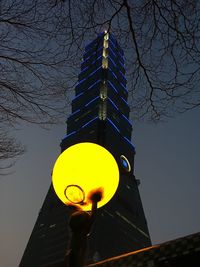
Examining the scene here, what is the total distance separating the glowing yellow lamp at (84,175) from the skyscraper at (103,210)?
64796 millimetres

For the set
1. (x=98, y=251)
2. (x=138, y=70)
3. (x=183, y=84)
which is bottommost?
(x=98, y=251)

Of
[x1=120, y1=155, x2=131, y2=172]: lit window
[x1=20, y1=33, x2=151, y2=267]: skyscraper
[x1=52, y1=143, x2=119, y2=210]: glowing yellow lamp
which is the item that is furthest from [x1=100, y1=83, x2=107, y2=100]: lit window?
[x1=52, y1=143, x2=119, y2=210]: glowing yellow lamp

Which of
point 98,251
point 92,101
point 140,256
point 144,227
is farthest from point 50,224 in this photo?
point 140,256

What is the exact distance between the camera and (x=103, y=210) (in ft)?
279

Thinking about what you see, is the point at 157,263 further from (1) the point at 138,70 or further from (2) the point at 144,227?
(2) the point at 144,227

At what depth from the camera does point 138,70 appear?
529 cm

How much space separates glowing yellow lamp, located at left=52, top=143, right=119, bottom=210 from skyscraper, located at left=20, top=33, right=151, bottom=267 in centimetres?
6480

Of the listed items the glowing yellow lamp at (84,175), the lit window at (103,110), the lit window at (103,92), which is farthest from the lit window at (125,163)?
the glowing yellow lamp at (84,175)

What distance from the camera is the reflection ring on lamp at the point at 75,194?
2.41 m

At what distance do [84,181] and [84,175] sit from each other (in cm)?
4

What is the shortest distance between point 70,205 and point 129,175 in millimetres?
98559

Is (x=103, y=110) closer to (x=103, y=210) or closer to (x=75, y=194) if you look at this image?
(x=103, y=210)

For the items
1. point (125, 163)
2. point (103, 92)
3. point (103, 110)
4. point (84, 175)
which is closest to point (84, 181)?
point (84, 175)

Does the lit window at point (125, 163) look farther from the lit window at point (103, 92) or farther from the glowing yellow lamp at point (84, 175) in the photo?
the glowing yellow lamp at point (84, 175)
